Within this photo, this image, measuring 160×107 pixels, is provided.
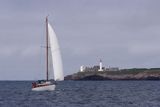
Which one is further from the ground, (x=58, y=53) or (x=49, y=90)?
(x=58, y=53)

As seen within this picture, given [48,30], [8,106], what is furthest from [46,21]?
[8,106]

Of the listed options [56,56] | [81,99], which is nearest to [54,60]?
[56,56]

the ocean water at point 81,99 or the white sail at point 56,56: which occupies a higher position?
the white sail at point 56,56

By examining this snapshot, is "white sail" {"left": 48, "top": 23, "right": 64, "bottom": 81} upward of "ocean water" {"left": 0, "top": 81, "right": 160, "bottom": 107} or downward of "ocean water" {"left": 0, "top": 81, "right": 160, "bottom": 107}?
upward

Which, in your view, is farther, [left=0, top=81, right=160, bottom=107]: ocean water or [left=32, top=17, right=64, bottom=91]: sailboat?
[left=32, top=17, right=64, bottom=91]: sailboat

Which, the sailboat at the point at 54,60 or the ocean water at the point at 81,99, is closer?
the ocean water at the point at 81,99

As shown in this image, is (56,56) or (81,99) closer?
(81,99)

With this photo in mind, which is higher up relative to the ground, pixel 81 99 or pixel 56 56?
pixel 56 56

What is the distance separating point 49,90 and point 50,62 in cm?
612

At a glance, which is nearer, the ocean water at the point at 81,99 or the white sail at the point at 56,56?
the ocean water at the point at 81,99

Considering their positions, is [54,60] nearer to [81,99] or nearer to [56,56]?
[56,56]

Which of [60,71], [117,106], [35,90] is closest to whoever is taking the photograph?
[117,106]

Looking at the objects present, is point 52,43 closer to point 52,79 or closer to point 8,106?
point 52,79

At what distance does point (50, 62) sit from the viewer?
99.1m
